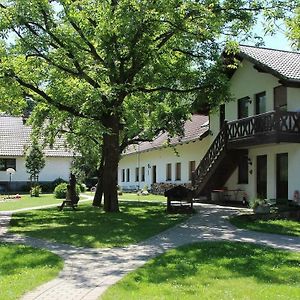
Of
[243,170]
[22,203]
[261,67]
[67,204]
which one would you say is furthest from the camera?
[22,203]

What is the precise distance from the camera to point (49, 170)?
51188 mm

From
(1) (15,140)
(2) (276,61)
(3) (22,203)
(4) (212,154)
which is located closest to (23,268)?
(2) (276,61)

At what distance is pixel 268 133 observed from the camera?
21125mm

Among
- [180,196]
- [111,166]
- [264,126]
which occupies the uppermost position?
[264,126]

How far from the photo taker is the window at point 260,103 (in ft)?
81.6

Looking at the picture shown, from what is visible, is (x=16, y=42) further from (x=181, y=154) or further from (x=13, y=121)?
(x=13, y=121)

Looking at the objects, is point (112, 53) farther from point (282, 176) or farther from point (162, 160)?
point (162, 160)

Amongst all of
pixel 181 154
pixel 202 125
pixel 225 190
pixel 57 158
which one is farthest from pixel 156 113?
pixel 57 158

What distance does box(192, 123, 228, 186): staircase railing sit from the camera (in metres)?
25.7

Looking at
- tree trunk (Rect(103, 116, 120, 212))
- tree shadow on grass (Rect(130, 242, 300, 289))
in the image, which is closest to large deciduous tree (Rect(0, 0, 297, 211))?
tree trunk (Rect(103, 116, 120, 212))

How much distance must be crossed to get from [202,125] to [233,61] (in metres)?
8.78

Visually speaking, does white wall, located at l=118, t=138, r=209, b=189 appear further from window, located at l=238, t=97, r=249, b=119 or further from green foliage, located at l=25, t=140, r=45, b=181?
green foliage, located at l=25, t=140, r=45, b=181

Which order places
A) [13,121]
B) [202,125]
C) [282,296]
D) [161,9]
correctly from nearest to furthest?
[282,296] → [161,9] → [202,125] → [13,121]

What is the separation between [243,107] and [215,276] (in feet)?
62.7
